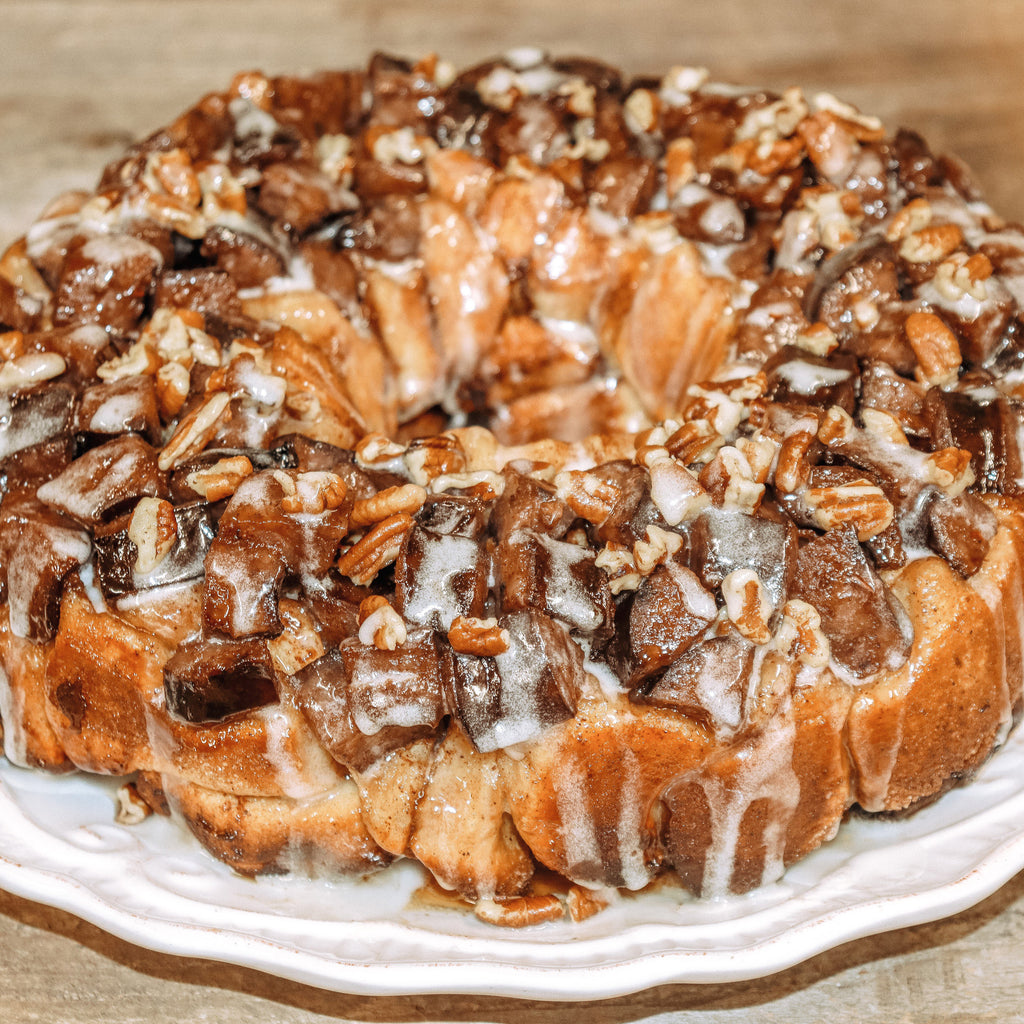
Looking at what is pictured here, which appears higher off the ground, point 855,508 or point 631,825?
point 855,508

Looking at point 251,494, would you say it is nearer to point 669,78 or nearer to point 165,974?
point 165,974

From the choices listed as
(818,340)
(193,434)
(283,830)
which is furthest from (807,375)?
(283,830)

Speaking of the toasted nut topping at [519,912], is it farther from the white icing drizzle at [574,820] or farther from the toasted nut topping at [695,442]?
the toasted nut topping at [695,442]

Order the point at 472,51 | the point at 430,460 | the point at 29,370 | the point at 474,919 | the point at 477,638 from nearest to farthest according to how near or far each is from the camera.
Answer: the point at 477,638, the point at 474,919, the point at 430,460, the point at 29,370, the point at 472,51

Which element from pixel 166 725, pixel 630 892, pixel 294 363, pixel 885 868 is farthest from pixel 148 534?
pixel 885 868

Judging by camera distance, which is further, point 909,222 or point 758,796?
point 909,222

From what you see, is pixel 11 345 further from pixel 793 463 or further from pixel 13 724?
pixel 793 463
